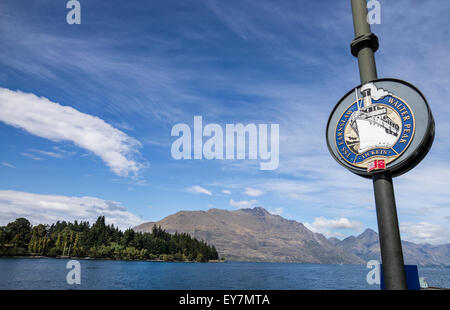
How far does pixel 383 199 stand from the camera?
4.49m

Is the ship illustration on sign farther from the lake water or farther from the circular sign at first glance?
the lake water

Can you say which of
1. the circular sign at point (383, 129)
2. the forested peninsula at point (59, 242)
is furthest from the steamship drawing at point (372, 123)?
the forested peninsula at point (59, 242)

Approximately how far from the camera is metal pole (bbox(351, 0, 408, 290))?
414 cm

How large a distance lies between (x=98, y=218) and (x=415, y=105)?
214105 mm

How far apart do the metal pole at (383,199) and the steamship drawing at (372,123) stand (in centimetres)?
33

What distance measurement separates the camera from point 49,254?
504 ft

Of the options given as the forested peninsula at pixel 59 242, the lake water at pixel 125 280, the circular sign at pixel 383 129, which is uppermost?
the circular sign at pixel 383 129

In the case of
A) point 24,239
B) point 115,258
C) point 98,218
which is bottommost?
point 115,258

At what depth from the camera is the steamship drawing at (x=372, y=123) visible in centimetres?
489

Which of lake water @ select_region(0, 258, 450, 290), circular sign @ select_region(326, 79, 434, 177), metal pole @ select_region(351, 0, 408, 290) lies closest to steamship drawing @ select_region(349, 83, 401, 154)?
circular sign @ select_region(326, 79, 434, 177)

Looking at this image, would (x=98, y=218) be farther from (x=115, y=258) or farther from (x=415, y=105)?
(x=415, y=105)

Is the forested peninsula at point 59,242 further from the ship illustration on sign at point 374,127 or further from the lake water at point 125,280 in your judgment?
the ship illustration on sign at point 374,127
